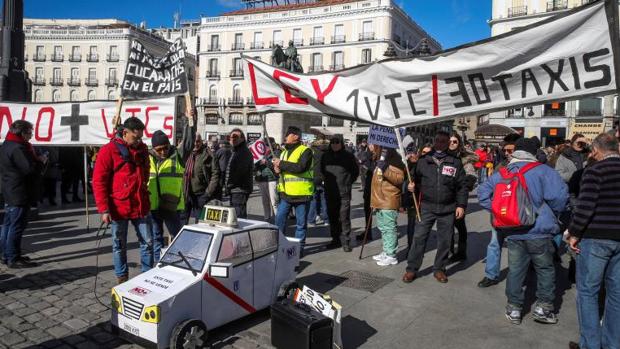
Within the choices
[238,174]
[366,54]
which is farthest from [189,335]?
[366,54]

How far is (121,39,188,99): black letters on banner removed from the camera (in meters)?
6.82

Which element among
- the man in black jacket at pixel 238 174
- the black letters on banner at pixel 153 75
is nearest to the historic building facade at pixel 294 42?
the black letters on banner at pixel 153 75

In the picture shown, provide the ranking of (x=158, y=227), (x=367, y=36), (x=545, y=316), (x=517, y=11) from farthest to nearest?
(x=367, y=36) → (x=517, y=11) → (x=158, y=227) → (x=545, y=316)

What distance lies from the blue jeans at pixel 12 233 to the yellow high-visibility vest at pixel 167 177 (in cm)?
191

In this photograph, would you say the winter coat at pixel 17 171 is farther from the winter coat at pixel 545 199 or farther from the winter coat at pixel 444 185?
the winter coat at pixel 545 199

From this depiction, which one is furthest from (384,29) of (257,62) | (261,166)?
(257,62)

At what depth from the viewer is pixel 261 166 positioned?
29.0 ft

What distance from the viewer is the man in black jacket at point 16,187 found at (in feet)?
19.0

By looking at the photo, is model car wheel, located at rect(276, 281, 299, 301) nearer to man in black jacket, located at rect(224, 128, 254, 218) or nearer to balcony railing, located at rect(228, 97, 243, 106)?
man in black jacket, located at rect(224, 128, 254, 218)

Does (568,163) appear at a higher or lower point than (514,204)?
higher

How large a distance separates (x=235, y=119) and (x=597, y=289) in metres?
52.0

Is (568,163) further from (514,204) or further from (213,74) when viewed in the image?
(213,74)

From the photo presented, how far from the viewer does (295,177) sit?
6.38m

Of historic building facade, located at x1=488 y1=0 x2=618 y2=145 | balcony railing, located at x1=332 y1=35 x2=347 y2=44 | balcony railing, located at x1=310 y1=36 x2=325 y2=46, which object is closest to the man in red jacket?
historic building facade, located at x1=488 y1=0 x2=618 y2=145
